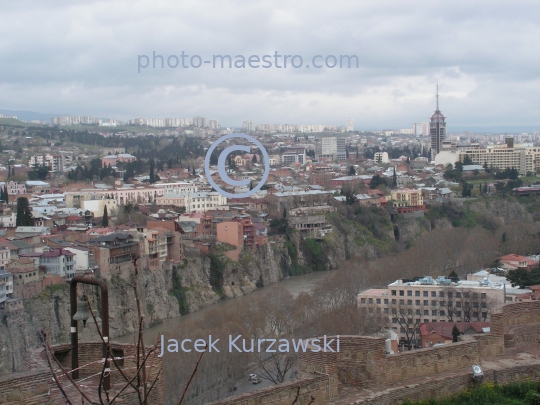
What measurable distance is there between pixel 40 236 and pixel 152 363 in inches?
542

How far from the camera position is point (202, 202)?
777 inches

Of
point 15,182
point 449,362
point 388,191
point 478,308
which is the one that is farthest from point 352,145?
point 449,362

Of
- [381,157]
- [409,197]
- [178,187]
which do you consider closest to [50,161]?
[178,187]

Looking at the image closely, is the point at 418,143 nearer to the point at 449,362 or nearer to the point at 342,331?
→ the point at 342,331

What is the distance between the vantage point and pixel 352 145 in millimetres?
32656

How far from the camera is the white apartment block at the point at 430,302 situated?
10.9 m

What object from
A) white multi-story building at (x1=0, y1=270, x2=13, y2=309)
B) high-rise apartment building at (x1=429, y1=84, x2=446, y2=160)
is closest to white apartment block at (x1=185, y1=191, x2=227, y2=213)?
white multi-story building at (x1=0, y1=270, x2=13, y2=309)

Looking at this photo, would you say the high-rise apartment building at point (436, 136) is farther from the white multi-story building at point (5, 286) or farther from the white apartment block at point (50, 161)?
the white multi-story building at point (5, 286)

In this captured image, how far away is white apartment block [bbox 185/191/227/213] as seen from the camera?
19.4 m

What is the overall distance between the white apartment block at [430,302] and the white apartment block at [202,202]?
324 inches

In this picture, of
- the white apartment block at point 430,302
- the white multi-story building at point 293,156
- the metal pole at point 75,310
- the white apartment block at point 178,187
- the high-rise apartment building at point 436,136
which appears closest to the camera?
the metal pole at point 75,310

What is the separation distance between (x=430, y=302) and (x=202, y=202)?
941cm

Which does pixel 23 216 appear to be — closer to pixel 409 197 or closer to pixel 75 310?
pixel 409 197

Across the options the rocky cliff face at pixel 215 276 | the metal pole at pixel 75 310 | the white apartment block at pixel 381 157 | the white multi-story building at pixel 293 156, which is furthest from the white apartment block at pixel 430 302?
the white apartment block at pixel 381 157
